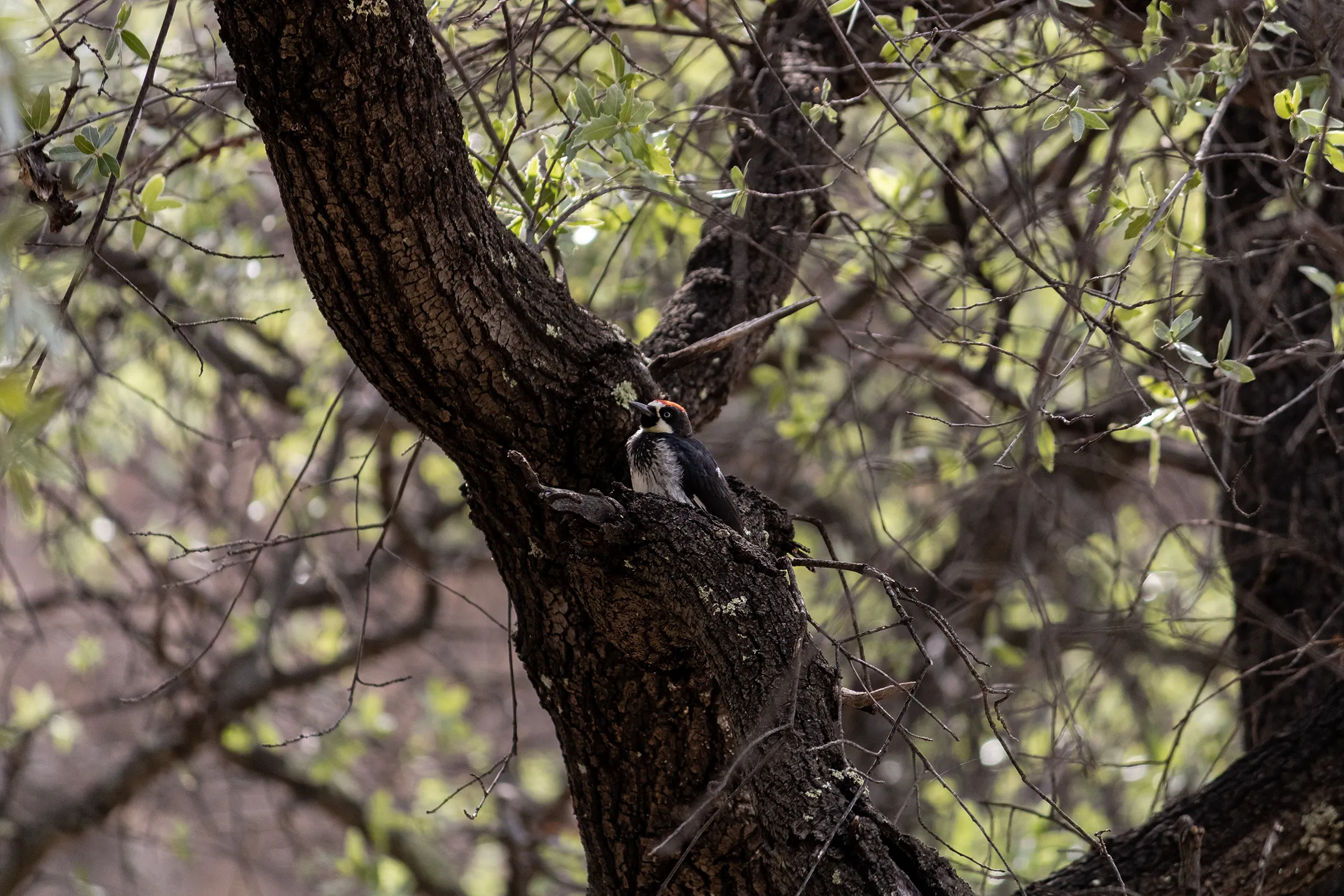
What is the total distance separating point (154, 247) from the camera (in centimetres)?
513

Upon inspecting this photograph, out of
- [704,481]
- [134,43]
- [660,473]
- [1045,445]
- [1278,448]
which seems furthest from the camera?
[1278,448]

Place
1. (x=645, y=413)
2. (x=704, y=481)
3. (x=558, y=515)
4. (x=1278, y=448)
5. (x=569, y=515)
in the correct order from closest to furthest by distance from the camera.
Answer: (x=569, y=515)
(x=558, y=515)
(x=645, y=413)
(x=704, y=481)
(x=1278, y=448)

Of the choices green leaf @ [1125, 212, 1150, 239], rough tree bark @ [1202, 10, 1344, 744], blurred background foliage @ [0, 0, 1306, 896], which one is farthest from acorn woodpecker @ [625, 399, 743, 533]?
rough tree bark @ [1202, 10, 1344, 744]

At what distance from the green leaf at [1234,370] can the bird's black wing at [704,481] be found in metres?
1.24

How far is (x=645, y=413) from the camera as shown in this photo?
114 inches

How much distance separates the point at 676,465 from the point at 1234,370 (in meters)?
1.58

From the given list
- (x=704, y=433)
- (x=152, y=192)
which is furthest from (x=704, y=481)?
(x=704, y=433)

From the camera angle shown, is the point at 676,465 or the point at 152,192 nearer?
the point at 152,192

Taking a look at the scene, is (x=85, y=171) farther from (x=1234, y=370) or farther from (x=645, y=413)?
(x=1234, y=370)

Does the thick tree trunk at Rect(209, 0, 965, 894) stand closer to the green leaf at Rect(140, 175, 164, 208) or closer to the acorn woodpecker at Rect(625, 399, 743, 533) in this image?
the acorn woodpecker at Rect(625, 399, 743, 533)

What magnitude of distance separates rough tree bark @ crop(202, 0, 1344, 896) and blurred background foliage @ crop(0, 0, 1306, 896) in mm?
262

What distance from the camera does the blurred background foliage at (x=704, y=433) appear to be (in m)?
2.98

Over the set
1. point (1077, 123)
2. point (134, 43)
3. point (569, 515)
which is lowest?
point (569, 515)

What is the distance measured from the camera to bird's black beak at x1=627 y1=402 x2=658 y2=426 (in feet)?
8.96
